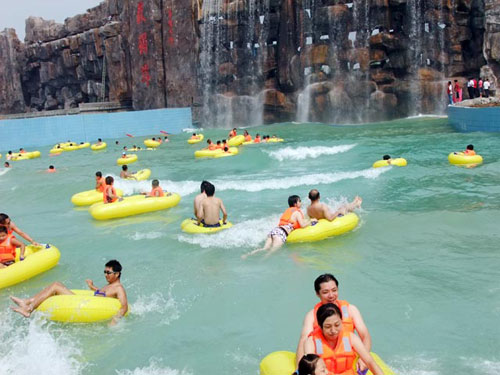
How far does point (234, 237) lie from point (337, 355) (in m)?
4.83

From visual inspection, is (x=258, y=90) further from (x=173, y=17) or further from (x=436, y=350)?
(x=436, y=350)

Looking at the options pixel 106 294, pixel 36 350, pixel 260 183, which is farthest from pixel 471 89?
pixel 36 350

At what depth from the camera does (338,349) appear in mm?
3600

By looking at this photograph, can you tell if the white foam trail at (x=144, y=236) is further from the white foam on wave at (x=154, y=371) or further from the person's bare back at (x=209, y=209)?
the white foam on wave at (x=154, y=371)

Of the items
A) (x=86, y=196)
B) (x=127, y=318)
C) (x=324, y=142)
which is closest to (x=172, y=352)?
(x=127, y=318)

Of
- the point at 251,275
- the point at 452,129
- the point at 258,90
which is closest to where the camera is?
the point at 251,275

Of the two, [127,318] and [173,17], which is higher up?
[173,17]

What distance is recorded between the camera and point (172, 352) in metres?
4.90

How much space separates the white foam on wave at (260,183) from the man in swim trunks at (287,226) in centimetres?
490

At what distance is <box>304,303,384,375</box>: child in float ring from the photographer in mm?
3559

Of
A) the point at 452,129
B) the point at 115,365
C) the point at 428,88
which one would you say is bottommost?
the point at 115,365

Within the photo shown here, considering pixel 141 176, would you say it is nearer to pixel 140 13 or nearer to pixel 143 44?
pixel 143 44

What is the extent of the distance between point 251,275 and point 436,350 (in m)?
2.76

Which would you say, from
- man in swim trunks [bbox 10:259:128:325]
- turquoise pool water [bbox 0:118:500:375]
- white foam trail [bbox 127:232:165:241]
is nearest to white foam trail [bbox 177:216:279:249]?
turquoise pool water [bbox 0:118:500:375]
